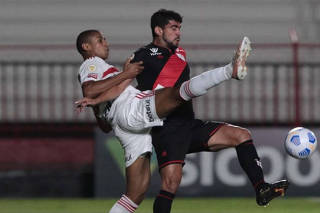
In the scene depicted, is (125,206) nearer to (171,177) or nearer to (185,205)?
(171,177)

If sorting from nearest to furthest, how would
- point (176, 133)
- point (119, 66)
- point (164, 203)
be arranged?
point (164, 203) < point (176, 133) < point (119, 66)

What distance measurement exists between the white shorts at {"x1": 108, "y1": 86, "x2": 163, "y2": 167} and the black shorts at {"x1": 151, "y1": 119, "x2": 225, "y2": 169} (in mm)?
98

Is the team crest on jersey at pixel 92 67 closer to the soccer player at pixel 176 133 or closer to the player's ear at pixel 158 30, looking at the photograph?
the soccer player at pixel 176 133

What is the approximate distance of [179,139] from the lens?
28.7 ft

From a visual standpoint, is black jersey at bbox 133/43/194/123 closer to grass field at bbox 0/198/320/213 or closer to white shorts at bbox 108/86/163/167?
white shorts at bbox 108/86/163/167

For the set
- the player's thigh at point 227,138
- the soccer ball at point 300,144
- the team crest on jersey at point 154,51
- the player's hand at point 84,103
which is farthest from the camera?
the team crest on jersey at point 154,51

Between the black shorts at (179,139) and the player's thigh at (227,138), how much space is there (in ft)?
→ 0.12

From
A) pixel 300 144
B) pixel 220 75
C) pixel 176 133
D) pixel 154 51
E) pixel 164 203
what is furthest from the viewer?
pixel 154 51

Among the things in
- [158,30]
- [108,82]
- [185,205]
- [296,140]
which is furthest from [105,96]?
[185,205]

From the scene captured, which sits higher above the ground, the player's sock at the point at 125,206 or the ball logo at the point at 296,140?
the ball logo at the point at 296,140

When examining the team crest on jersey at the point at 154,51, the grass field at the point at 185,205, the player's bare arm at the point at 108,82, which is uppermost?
the team crest on jersey at the point at 154,51

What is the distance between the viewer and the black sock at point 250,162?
8.62 m

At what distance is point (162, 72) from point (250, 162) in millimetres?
1060

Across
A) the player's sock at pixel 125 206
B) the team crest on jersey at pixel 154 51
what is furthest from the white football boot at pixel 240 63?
the player's sock at pixel 125 206
